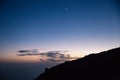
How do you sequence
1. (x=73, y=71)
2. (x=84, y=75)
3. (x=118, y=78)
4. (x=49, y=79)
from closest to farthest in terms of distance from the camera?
(x=118, y=78)
(x=84, y=75)
(x=73, y=71)
(x=49, y=79)

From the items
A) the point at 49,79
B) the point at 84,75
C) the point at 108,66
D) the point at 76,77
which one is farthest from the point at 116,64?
the point at 49,79

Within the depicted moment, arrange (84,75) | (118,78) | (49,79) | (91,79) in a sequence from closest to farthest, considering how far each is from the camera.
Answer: (118,78), (91,79), (84,75), (49,79)

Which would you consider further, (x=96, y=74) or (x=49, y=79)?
(x=49, y=79)

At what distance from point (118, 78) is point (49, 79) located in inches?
380

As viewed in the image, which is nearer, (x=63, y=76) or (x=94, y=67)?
(x=94, y=67)

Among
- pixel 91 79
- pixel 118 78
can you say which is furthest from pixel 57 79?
pixel 118 78

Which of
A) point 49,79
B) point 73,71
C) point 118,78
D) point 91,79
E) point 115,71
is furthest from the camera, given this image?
point 49,79

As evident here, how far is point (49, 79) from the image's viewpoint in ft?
65.3

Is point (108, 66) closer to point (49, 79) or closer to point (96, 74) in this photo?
point (96, 74)

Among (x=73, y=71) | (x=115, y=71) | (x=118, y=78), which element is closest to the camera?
(x=118, y=78)

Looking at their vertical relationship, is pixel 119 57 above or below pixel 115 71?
above

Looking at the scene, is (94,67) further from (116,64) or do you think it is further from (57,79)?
(57,79)

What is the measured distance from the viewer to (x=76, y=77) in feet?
53.0

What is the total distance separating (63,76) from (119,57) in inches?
257
